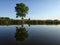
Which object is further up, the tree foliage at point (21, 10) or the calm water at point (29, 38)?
the tree foliage at point (21, 10)

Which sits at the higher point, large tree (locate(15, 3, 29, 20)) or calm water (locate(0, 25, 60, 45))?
large tree (locate(15, 3, 29, 20))

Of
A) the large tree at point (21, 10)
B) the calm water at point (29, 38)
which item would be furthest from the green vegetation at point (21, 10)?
the calm water at point (29, 38)

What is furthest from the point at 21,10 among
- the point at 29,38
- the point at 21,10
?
the point at 29,38

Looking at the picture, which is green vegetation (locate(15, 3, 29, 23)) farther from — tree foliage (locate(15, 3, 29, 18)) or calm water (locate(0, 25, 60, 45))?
calm water (locate(0, 25, 60, 45))

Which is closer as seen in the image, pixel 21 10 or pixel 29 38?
pixel 29 38

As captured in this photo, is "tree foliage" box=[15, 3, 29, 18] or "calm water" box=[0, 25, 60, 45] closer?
"calm water" box=[0, 25, 60, 45]

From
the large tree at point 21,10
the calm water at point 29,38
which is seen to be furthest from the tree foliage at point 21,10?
the calm water at point 29,38

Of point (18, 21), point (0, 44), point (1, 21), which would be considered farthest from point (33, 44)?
point (18, 21)

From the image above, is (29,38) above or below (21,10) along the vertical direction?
below

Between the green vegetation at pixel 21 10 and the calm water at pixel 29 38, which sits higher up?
the green vegetation at pixel 21 10

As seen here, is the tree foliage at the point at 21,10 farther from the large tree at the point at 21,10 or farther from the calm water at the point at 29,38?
the calm water at the point at 29,38

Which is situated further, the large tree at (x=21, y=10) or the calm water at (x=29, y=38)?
the large tree at (x=21, y=10)

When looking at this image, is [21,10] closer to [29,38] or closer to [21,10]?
[21,10]

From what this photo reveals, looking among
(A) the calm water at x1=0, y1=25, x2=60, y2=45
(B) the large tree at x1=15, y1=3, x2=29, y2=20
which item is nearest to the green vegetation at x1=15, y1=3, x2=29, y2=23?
(B) the large tree at x1=15, y1=3, x2=29, y2=20
